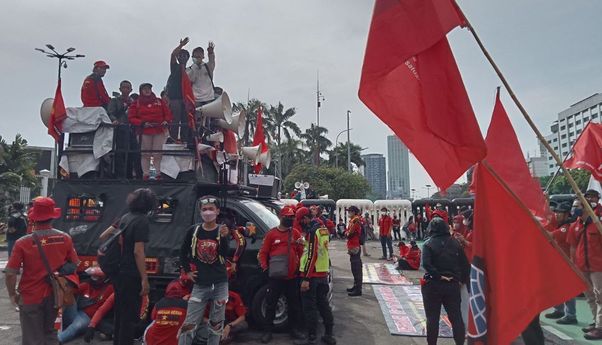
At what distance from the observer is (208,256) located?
415cm

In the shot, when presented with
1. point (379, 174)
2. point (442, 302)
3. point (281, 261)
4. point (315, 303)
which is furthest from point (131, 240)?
point (379, 174)

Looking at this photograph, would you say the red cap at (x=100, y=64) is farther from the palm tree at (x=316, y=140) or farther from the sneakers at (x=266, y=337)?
the palm tree at (x=316, y=140)

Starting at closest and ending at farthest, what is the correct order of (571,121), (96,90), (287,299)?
(287,299)
(96,90)
(571,121)

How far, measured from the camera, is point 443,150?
2.86m

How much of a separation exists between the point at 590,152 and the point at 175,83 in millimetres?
6788

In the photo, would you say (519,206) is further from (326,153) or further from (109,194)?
(326,153)

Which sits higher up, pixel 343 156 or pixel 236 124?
pixel 343 156

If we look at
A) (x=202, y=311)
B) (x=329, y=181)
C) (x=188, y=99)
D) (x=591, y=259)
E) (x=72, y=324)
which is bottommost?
(x=72, y=324)

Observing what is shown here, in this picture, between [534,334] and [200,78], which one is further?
[200,78]

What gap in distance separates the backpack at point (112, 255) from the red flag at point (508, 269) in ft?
10.2

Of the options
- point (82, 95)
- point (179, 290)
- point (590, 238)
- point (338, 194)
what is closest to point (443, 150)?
point (179, 290)

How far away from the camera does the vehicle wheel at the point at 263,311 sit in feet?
18.1

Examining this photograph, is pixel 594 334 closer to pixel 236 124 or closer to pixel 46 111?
pixel 236 124

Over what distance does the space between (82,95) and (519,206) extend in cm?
655
